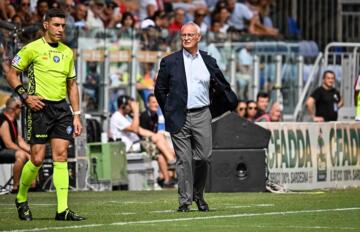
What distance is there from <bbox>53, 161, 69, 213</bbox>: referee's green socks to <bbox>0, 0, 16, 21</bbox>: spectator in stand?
990 centimetres

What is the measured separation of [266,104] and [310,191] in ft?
14.4

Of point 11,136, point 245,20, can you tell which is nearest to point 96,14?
point 11,136

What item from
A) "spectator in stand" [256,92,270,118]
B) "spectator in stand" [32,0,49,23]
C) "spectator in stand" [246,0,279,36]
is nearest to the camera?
"spectator in stand" [32,0,49,23]

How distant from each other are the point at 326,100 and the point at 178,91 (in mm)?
10575

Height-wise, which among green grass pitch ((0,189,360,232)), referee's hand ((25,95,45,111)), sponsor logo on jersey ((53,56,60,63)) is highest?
sponsor logo on jersey ((53,56,60,63))

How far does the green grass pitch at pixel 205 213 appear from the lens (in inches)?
484

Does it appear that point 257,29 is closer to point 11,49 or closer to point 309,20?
point 309,20

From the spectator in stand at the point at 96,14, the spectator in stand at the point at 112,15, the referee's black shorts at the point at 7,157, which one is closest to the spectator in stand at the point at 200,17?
the spectator in stand at the point at 112,15

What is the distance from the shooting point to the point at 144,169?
22.7 meters

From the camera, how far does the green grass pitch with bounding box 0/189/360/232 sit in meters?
12.3

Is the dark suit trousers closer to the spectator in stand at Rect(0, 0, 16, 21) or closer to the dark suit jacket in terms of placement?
the dark suit jacket

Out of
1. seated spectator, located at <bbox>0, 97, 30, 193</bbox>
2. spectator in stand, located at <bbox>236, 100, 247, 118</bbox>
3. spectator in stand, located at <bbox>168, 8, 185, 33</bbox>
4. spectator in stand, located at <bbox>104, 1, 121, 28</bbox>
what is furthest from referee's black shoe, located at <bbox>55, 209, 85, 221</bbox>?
spectator in stand, located at <bbox>168, 8, 185, 33</bbox>

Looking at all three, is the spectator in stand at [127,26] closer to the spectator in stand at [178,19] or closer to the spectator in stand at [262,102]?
the spectator in stand at [178,19]

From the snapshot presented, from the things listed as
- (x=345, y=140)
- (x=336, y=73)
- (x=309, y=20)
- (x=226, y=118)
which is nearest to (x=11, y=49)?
(x=226, y=118)
